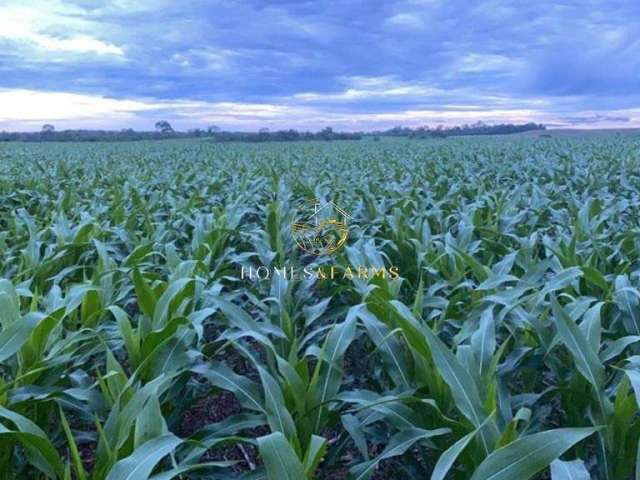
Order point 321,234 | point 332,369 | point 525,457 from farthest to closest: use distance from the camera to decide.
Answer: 1. point 321,234
2. point 332,369
3. point 525,457

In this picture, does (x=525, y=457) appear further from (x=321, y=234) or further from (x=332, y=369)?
(x=321, y=234)

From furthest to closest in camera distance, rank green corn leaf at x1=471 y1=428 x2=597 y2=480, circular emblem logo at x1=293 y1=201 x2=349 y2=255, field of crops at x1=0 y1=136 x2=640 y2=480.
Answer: circular emblem logo at x1=293 y1=201 x2=349 y2=255 < field of crops at x1=0 y1=136 x2=640 y2=480 < green corn leaf at x1=471 y1=428 x2=597 y2=480

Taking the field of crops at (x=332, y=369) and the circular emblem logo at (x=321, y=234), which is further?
the circular emblem logo at (x=321, y=234)

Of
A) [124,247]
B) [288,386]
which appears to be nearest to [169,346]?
[288,386]

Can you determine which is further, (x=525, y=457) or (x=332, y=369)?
(x=332, y=369)

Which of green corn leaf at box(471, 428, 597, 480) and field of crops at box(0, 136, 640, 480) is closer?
green corn leaf at box(471, 428, 597, 480)

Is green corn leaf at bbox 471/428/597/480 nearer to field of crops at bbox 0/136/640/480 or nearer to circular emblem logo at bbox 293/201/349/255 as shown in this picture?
field of crops at bbox 0/136/640/480

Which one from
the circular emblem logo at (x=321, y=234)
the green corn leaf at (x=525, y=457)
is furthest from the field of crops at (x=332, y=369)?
the circular emblem logo at (x=321, y=234)

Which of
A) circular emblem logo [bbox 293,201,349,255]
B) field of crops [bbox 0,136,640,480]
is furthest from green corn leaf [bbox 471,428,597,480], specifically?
circular emblem logo [bbox 293,201,349,255]

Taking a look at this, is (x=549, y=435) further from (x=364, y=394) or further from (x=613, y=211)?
(x=613, y=211)

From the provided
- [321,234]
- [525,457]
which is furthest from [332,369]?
[321,234]

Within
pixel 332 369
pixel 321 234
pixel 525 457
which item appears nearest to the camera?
pixel 525 457

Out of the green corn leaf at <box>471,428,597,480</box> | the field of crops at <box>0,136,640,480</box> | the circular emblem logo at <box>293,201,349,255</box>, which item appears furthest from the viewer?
the circular emblem logo at <box>293,201,349,255</box>

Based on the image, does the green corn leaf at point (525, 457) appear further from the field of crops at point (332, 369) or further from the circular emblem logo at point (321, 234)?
the circular emblem logo at point (321, 234)
